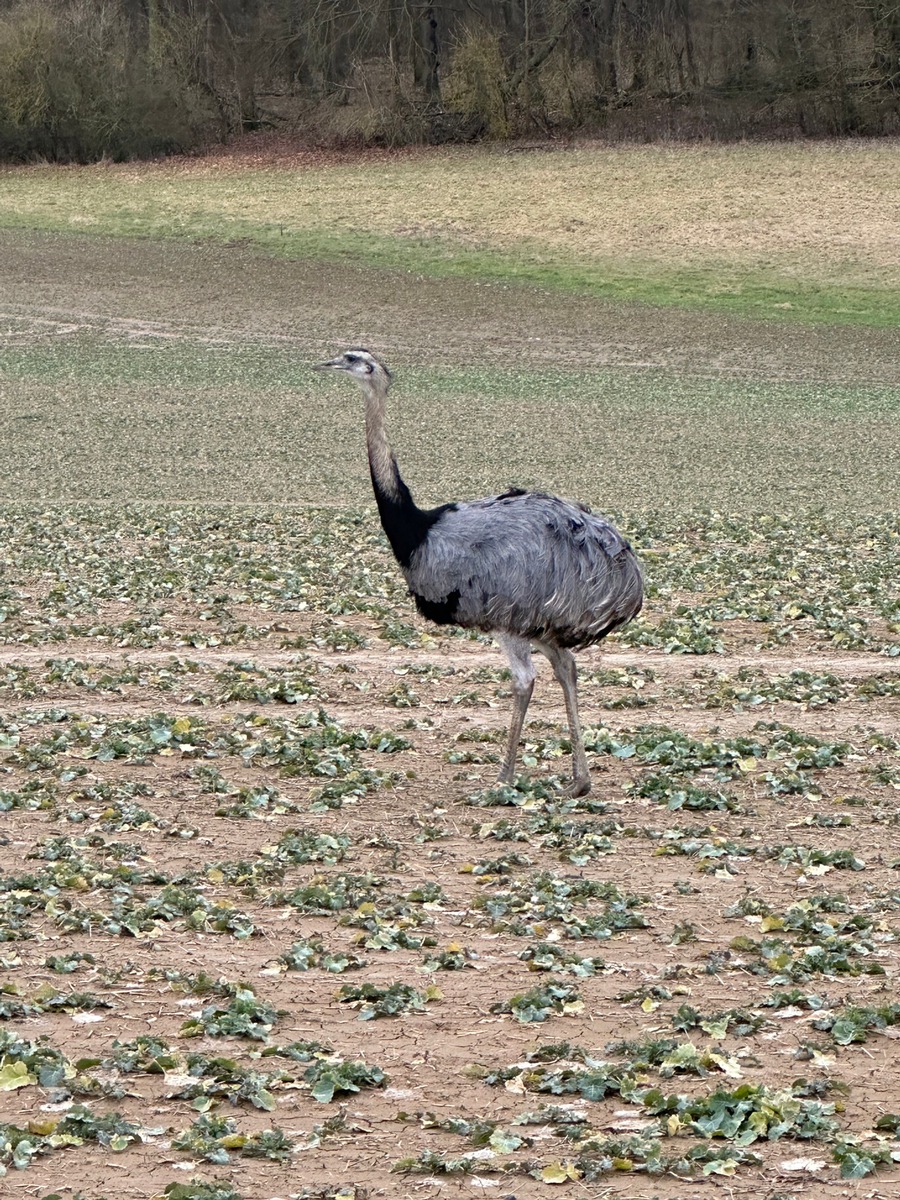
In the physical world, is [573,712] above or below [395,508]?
below

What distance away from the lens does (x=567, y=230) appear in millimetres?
50500

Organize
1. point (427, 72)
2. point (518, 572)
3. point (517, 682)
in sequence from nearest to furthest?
1. point (518, 572)
2. point (517, 682)
3. point (427, 72)

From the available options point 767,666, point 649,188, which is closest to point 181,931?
point 767,666

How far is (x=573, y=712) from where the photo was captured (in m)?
10.8

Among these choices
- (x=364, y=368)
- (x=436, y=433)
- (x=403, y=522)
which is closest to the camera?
(x=403, y=522)

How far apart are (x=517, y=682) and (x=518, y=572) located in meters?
0.73

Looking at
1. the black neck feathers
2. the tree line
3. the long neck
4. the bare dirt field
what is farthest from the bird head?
the tree line

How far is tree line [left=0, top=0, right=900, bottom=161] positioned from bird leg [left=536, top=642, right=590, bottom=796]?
49166 mm

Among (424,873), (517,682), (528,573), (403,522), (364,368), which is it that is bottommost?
(424,873)

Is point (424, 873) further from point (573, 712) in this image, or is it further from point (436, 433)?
point (436, 433)

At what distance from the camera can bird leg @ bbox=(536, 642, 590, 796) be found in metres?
10.8

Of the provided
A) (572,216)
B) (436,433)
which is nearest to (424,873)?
(436,433)

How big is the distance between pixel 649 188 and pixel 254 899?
46707 millimetres

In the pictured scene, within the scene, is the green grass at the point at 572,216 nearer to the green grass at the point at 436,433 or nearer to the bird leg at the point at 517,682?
the green grass at the point at 436,433
